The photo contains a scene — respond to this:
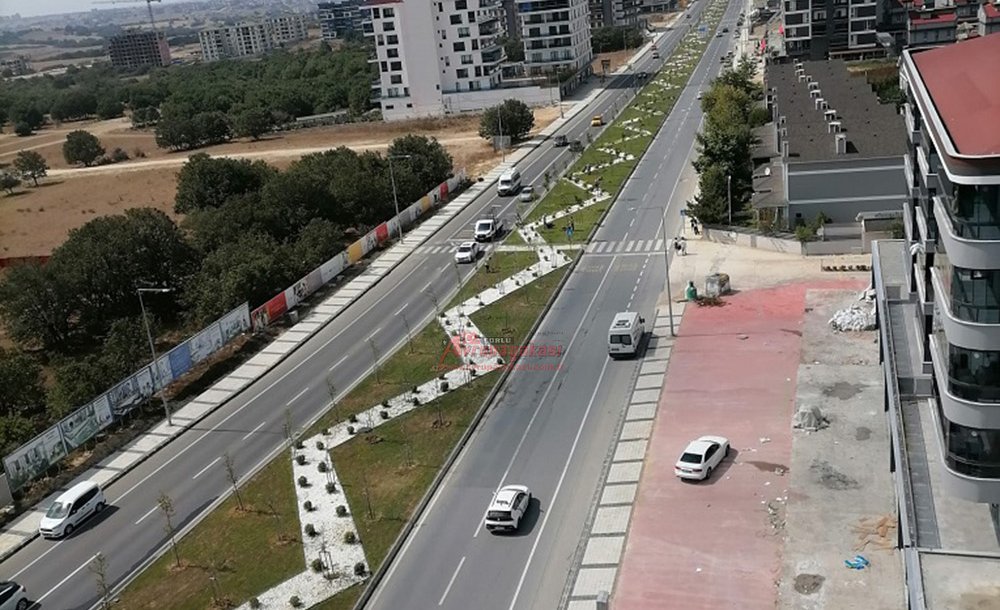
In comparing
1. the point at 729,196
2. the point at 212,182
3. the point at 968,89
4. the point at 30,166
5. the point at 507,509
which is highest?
the point at 968,89

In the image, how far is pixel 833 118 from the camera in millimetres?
73562

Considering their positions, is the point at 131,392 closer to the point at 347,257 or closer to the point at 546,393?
the point at 546,393

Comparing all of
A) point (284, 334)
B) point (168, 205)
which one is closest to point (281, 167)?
point (168, 205)

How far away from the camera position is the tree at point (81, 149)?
147 metres

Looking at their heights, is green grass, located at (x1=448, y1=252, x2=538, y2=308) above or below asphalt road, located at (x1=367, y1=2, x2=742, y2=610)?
above

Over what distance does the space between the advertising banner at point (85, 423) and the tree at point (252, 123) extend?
354ft

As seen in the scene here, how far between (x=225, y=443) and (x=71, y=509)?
8.61 metres

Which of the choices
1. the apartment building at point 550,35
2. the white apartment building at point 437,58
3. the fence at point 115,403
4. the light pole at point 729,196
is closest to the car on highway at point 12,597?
the fence at point 115,403

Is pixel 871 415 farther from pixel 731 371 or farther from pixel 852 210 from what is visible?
pixel 852 210

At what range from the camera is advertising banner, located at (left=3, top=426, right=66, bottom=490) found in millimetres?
44531

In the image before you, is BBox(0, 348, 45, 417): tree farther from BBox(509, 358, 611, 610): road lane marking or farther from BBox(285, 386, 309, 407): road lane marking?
BBox(509, 358, 611, 610): road lane marking

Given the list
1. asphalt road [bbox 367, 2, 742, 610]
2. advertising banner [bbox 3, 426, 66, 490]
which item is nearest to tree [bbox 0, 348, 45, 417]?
advertising banner [bbox 3, 426, 66, 490]

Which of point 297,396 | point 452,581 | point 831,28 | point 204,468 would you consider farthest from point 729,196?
point 831,28

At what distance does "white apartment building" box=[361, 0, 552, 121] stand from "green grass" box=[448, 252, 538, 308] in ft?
Result: 255
